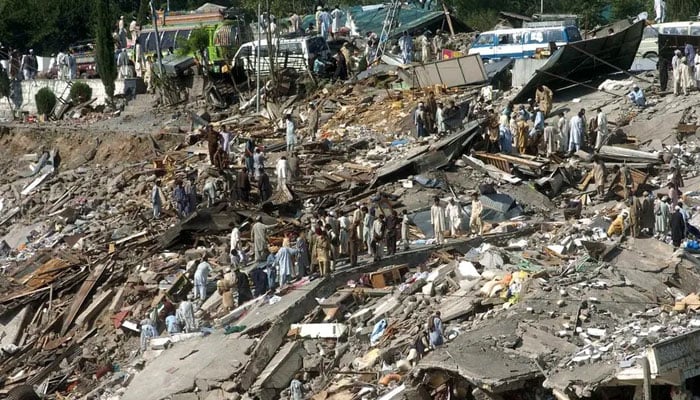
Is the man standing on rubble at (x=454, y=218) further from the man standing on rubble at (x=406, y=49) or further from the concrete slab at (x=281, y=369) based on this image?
the man standing on rubble at (x=406, y=49)

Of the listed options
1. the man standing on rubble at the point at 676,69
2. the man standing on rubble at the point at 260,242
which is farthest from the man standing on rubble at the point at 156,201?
the man standing on rubble at the point at 676,69

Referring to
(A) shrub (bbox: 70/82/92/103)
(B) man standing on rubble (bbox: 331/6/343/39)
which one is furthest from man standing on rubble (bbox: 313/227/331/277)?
(A) shrub (bbox: 70/82/92/103)

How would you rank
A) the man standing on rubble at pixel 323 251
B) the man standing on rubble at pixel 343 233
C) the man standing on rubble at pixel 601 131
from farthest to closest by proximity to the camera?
the man standing on rubble at pixel 601 131
the man standing on rubble at pixel 343 233
the man standing on rubble at pixel 323 251

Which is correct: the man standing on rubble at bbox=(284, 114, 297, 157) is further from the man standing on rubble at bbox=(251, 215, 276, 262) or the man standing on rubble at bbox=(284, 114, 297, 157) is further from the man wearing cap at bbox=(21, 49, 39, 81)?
the man wearing cap at bbox=(21, 49, 39, 81)

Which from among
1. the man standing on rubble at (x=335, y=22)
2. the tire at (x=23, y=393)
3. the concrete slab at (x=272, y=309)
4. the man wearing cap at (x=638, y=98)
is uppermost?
the man standing on rubble at (x=335, y=22)

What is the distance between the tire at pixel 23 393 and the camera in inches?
811

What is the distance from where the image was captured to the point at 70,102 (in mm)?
40156

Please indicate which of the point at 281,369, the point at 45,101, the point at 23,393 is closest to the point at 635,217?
the point at 281,369

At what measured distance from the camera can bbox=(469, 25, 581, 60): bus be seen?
3212cm

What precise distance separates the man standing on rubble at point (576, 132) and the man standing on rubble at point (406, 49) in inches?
341

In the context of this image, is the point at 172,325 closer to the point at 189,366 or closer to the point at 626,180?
the point at 189,366

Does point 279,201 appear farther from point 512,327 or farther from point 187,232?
point 512,327

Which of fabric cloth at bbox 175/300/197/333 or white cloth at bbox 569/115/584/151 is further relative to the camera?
white cloth at bbox 569/115/584/151

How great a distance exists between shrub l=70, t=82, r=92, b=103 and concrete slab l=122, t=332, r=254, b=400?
2083cm
